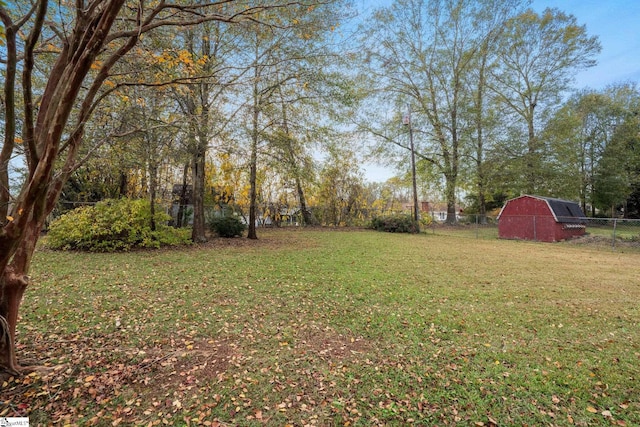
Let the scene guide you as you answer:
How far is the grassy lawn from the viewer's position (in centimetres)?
205

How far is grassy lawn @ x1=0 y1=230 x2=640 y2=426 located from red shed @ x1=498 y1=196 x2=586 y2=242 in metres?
8.29

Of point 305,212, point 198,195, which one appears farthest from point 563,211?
point 198,195

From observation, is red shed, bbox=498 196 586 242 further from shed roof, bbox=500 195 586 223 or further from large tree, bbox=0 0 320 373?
large tree, bbox=0 0 320 373

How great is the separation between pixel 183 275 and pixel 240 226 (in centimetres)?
593

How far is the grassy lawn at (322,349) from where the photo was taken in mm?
2047

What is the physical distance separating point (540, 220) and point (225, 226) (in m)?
13.9

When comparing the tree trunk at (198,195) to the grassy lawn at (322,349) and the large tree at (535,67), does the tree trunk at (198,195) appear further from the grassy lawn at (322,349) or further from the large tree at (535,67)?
the large tree at (535,67)

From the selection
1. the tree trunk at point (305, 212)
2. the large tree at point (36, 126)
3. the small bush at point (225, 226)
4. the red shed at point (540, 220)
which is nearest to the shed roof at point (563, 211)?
the red shed at point (540, 220)

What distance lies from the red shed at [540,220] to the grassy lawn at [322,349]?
27.2ft

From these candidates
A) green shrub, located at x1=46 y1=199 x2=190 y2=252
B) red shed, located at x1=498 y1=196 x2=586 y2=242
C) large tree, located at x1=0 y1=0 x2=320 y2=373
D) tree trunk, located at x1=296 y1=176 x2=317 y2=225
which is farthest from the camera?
tree trunk, located at x1=296 y1=176 x2=317 y2=225

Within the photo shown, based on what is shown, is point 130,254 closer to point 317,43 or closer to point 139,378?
point 139,378

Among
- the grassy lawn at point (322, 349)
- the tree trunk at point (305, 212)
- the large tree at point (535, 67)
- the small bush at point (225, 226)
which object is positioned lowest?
the grassy lawn at point (322, 349)

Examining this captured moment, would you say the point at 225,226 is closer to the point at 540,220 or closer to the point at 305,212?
the point at 305,212

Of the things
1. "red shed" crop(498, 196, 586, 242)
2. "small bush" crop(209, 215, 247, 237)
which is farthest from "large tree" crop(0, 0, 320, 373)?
"red shed" crop(498, 196, 586, 242)
